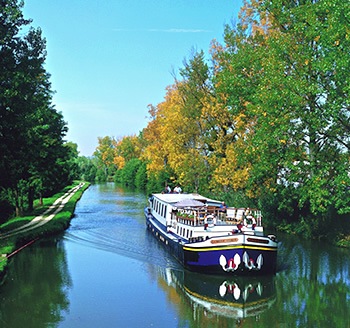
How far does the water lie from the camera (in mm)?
18188

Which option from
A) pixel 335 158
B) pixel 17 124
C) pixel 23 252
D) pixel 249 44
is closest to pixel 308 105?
pixel 335 158

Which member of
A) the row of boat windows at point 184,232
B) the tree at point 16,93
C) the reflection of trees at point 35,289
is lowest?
the reflection of trees at point 35,289

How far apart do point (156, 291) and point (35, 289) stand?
18.6 feet

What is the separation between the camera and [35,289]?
2216 cm

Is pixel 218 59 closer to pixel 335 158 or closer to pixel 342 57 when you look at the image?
pixel 335 158

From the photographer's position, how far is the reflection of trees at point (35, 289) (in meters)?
18.2

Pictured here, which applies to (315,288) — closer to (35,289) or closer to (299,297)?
(299,297)

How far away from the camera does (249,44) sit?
120 feet

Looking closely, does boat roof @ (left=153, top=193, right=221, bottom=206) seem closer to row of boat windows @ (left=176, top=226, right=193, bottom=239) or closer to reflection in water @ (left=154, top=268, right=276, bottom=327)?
row of boat windows @ (left=176, top=226, right=193, bottom=239)

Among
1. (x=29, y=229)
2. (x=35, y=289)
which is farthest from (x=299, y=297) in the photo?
(x=29, y=229)

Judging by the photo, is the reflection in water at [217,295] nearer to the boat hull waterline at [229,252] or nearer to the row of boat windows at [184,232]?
the boat hull waterline at [229,252]

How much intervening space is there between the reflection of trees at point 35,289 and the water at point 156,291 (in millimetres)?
40

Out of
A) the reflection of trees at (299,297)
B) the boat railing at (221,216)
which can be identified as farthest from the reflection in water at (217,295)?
the boat railing at (221,216)

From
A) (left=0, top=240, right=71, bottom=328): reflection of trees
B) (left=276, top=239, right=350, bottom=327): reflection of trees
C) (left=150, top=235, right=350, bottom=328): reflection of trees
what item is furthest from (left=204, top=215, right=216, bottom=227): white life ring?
(left=0, top=240, right=71, bottom=328): reflection of trees
